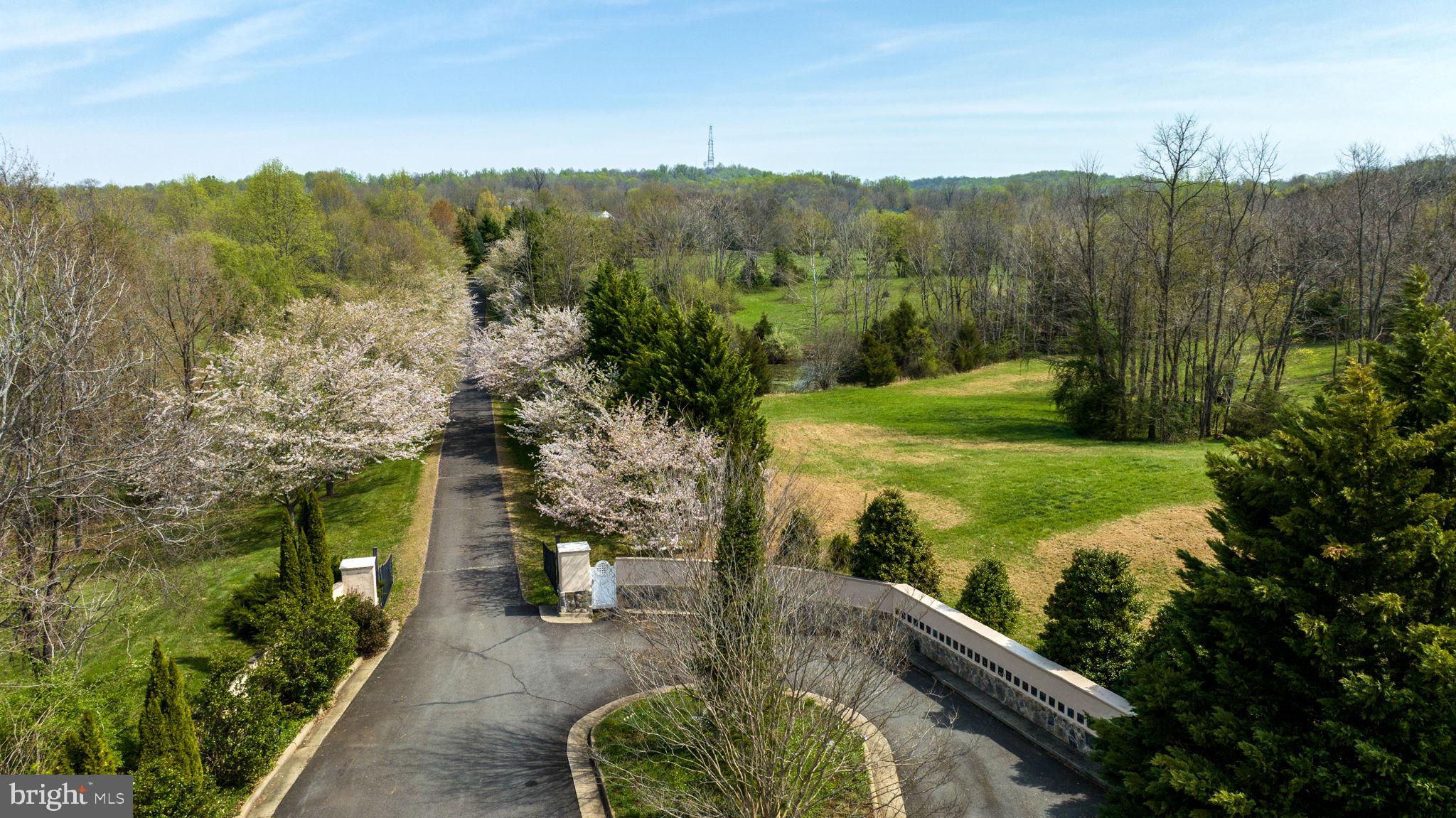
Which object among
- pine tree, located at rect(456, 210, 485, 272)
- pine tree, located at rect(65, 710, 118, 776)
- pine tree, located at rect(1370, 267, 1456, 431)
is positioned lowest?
pine tree, located at rect(65, 710, 118, 776)

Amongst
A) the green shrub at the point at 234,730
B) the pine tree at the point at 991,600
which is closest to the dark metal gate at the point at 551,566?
the green shrub at the point at 234,730

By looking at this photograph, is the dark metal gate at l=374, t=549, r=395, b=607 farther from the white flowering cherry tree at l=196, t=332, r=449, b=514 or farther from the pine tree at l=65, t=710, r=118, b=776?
the pine tree at l=65, t=710, r=118, b=776

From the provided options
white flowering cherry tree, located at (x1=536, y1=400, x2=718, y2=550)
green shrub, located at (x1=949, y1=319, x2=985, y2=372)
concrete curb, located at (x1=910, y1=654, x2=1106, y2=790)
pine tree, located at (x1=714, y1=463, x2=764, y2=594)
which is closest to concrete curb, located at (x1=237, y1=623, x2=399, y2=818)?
white flowering cherry tree, located at (x1=536, y1=400, x2=718, y2=550)

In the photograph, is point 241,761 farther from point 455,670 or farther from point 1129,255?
point 1129,255

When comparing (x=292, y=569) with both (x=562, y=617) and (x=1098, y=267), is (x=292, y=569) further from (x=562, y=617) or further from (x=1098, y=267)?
(x=1098, y=267)

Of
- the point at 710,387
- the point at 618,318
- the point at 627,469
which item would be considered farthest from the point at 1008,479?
the point at 618,318

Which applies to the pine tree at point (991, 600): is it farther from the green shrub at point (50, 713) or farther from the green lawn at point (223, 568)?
the green lawn at point (223, 568)
